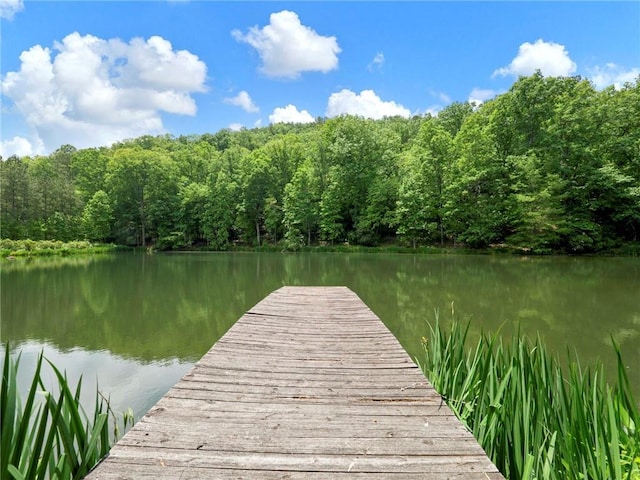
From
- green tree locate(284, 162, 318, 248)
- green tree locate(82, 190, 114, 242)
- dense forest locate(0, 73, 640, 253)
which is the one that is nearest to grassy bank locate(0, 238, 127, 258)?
green tree locate(82, 190, 114, 242)

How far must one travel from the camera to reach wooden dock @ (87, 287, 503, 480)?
159 centimetres

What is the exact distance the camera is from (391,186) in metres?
29.4

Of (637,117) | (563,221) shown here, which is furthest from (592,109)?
(563,221)

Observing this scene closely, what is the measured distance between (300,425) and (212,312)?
21.2ft

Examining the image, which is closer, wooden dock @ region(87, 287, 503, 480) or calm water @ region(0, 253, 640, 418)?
wooden dock @ region(87, 287, 503, 480)

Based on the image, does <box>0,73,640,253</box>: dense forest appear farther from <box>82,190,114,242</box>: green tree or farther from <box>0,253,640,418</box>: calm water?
<box>0,253,640,418</box>: calm water

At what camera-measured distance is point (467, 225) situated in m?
25.2

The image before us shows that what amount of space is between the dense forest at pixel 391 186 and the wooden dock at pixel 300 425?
71.2ft

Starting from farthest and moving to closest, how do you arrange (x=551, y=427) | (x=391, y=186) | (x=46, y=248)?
(x=391, y=186) → (x=46, y=248) → (x=551, y=427)

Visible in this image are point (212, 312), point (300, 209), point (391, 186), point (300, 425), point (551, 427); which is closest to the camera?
point (300, 425)

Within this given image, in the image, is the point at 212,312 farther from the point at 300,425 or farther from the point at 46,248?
the point at 46,248

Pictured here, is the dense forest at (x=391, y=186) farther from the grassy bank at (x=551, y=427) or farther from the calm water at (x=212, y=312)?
the grassy bank at (x=551, y=427)

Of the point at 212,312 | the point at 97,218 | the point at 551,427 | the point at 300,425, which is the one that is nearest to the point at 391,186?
the point at 212,312

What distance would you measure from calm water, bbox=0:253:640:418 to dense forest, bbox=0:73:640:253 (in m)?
9.57
